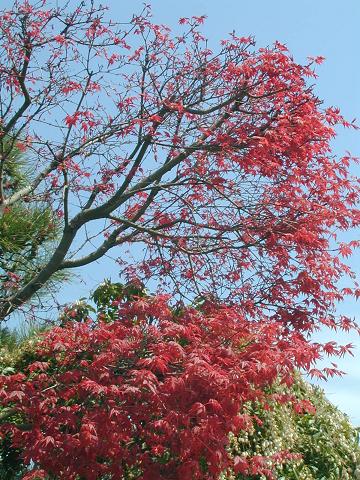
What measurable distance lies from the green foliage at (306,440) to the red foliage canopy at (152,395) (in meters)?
0.30

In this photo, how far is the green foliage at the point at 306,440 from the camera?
5934 mm

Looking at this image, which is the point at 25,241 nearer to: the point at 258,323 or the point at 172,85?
the point at 172,85

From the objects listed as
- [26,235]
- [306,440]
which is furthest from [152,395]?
[26,235]

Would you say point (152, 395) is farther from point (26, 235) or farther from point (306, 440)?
point (26, 235)

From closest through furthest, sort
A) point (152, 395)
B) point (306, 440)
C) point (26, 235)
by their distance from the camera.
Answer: point (152, 395) < point (306, 440) < point (26, 235)

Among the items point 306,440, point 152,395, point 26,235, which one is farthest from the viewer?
point 26,235

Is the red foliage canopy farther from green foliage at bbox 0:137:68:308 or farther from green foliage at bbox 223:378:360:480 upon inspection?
green foliage at bbox 0:137:68:308

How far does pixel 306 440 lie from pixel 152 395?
76.7 inches

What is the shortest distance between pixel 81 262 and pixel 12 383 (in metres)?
1.63

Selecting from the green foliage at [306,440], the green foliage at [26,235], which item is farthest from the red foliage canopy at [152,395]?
the green foliage at [26,235]

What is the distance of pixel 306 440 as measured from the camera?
6348 millimetres

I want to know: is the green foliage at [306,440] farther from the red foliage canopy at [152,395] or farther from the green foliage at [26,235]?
the green foliage at [26,235]

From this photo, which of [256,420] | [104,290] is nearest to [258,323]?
[256,420]

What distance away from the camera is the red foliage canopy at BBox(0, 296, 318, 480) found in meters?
4.94
